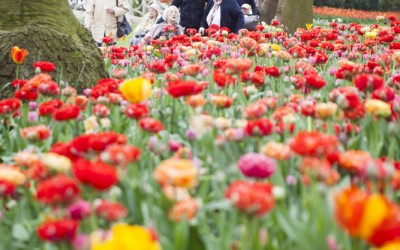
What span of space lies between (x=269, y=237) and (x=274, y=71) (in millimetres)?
1639

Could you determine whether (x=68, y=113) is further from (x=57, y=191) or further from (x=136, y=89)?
(x=57, y=191)

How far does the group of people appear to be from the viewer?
7.63 m

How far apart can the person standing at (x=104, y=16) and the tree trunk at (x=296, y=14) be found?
243cm

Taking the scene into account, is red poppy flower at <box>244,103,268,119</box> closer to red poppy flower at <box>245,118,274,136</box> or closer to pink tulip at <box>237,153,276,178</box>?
red poppy flower at <box>245,118,274,136</box>

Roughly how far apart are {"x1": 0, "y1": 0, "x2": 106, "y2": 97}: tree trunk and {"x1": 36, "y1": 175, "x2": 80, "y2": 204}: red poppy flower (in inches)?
87.2

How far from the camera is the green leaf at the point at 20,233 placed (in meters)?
1.43

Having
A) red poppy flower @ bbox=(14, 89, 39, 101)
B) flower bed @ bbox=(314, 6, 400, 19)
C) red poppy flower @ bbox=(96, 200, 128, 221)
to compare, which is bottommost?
flower bed @ bbox=(314, 6, 400, 19)

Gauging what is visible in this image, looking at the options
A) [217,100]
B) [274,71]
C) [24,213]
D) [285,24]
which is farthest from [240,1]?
[24,213]

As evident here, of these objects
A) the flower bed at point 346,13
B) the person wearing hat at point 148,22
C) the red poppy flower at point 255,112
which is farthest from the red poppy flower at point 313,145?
the flower bed at point 346,13

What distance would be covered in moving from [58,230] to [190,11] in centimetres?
734

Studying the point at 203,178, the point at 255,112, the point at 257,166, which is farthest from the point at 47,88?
the point at 257,166

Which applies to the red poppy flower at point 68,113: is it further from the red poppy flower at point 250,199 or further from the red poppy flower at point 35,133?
the red poppy flower at point 250,199

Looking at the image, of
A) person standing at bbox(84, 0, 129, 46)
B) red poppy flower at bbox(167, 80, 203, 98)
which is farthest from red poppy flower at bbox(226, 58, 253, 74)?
person standing at bbox(84, 0, 129, 46)

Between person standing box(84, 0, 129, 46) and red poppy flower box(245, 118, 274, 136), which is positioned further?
person standing box(84, 0, 129, 46)
